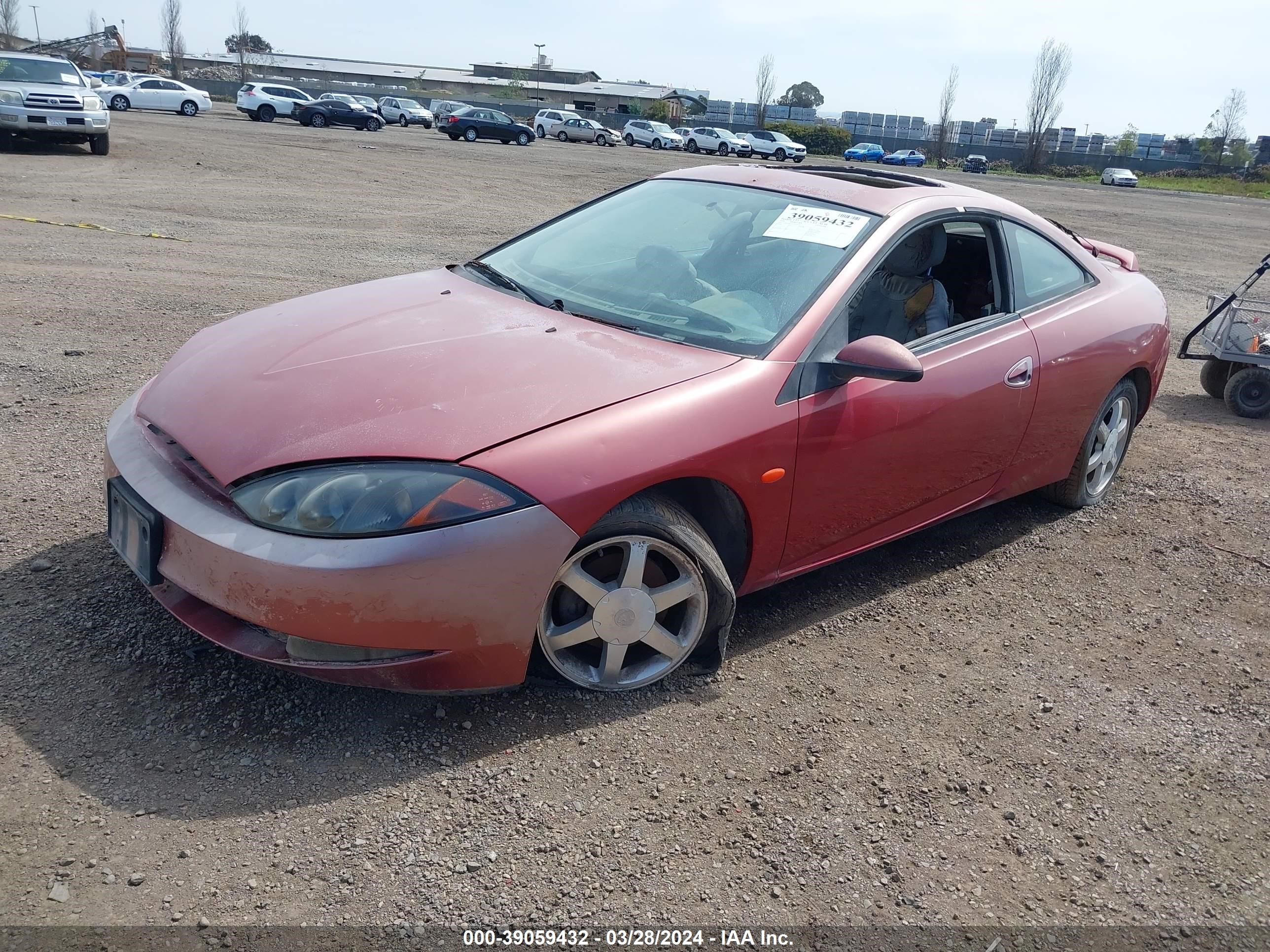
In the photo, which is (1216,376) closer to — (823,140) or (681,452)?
(681,452)

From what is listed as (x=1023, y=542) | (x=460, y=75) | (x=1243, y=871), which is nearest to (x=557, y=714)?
(x=1243, y=871)

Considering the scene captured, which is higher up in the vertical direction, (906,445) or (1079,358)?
(1079,358)

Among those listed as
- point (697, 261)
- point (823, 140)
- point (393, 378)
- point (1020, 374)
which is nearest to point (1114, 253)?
point (1020, 374)

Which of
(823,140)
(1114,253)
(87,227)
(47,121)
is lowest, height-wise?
(87,227)

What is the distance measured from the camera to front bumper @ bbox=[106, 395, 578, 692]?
98.1 inches

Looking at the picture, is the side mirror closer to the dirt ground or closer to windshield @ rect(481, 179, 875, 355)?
windshield @ rect(481, 179, 875, 355)

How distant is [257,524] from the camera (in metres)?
2.57

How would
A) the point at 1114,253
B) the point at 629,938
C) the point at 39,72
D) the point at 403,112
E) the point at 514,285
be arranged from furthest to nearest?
the point at 403,112 → the point at 39,72 → the point at 1114,253 → the point at 514,285 → the point at 629,938

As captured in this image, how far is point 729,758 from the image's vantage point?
2.82 meters

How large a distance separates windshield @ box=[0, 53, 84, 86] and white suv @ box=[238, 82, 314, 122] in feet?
78.4

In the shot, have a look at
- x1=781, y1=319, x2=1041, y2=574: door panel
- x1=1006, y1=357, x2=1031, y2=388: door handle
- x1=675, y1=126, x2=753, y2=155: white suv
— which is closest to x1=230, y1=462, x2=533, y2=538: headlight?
x1=781, y1=319, x2=1041, y2=574: door panel

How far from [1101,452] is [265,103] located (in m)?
42.3

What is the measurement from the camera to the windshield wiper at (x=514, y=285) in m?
3.57

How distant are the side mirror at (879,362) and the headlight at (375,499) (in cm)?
120
